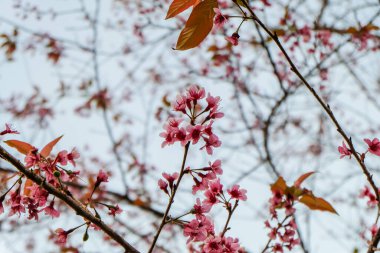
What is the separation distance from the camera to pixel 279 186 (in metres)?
1.93

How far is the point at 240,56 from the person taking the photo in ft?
18.0

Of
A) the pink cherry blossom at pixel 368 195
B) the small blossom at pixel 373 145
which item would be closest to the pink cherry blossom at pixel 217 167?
the small blossom at pixel 373 145

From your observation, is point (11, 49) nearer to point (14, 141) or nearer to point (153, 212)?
point (153, 212)

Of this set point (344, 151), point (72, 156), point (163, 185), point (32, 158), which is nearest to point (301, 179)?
point (344, 151)

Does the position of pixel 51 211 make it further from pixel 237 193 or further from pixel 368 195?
pixel 368 195

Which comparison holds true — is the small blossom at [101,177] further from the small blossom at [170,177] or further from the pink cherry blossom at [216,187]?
the pink cherry blossom at [216,187]

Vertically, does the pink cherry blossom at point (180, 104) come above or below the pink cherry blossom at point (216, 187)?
above

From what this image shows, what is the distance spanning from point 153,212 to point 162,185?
3013mm

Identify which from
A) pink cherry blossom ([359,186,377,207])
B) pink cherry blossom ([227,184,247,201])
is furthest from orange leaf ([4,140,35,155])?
pink cherry blossom ([359,186,377,207])

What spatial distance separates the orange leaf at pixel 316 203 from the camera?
172 centimetres

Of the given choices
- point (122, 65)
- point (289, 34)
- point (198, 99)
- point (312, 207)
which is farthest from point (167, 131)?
point (122, 65)

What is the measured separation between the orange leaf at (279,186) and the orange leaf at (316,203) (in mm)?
105

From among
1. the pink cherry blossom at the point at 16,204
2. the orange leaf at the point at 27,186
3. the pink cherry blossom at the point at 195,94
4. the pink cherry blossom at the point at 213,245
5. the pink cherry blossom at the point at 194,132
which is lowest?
the pink cherry blossom at the point at 213,245

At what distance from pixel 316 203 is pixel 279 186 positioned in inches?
8.3
